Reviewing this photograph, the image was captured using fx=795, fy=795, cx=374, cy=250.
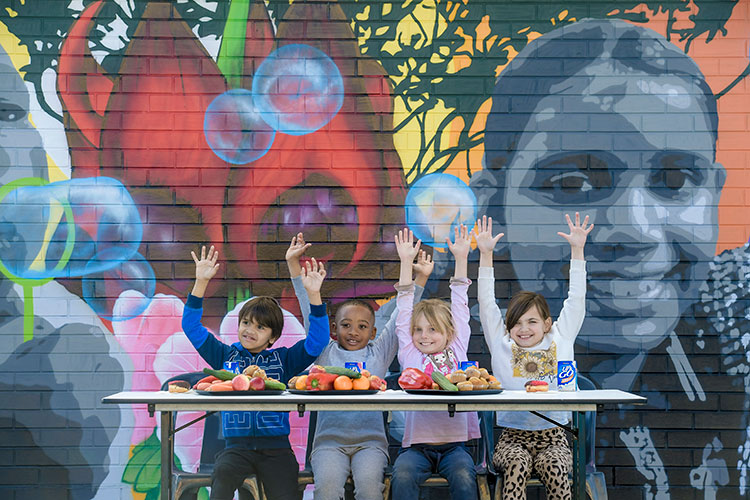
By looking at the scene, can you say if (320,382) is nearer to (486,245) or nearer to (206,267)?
(206,267)

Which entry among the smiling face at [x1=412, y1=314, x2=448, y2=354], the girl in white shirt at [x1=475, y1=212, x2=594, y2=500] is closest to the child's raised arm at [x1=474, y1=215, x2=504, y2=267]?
the girl in white shirt at [x1=475, y1=212, x2=594, y2=500]

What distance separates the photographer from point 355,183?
5.06m

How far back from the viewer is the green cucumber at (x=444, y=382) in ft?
12.0

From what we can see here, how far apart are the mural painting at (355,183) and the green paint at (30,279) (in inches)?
0.6

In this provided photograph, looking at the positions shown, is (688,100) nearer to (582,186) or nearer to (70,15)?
(582,186)

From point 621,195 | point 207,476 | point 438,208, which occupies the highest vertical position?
point 621,195

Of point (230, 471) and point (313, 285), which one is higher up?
point (313, 285)

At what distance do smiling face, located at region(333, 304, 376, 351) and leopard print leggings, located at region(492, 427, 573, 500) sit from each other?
100 cm

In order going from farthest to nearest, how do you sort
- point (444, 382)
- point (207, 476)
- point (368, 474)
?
point (207, 476), point (368, 474), point (444, 382)

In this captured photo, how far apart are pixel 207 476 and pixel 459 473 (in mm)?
1319

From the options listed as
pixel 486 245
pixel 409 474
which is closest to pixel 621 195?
pixel 486 245

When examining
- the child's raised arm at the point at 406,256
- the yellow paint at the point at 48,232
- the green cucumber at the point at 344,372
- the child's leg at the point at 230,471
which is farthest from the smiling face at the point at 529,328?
the yellow paint at the point at 48,232

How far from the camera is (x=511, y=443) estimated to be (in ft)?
13.8

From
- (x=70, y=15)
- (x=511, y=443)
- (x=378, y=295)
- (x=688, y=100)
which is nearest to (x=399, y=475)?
(x=511, y=443)
